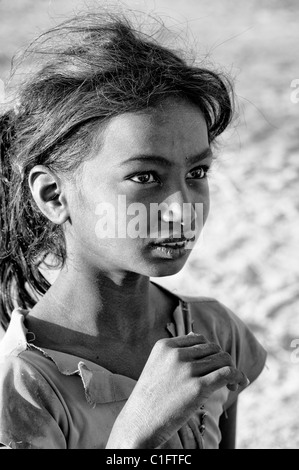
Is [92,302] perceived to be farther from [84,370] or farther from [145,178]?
[145,178]

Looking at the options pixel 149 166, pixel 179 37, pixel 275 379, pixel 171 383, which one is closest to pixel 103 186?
pixel 149 166

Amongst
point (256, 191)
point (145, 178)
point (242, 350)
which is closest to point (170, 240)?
point (145, 178)

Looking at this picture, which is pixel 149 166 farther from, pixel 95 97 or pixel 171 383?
pixel 171 383

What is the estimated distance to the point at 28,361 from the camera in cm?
149

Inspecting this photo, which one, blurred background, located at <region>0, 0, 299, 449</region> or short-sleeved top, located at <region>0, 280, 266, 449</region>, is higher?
blurred background, located at <region>0, 0, 299, 449</region>

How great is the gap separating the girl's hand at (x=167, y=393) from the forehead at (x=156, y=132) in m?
→ 0.35

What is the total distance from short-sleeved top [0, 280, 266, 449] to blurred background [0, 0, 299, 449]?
3.03 ft

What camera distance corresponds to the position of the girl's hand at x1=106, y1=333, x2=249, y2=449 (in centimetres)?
140

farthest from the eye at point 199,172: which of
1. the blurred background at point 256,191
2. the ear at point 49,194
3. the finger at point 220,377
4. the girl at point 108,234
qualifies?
the blurred background at point 256,191

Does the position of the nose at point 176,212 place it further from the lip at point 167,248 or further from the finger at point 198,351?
the finger at point 198,351

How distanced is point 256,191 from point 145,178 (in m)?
1.47

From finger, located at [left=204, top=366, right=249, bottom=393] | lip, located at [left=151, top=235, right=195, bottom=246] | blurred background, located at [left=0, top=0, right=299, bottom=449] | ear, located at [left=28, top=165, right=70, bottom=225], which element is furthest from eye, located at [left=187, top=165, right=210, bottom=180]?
blurred background, located at [left=0, top=0, right=299, bottom=449]

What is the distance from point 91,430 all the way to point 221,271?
1.36 metres

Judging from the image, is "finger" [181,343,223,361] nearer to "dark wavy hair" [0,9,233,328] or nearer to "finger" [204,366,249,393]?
"finger" [204,366,249,393]
